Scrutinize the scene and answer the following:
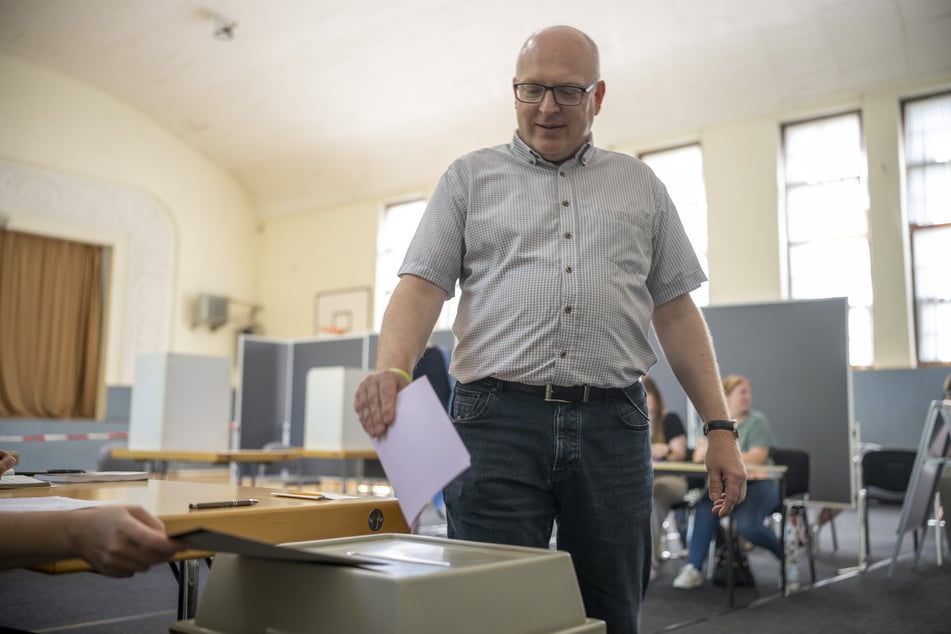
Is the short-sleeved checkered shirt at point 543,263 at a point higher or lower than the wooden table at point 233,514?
higher

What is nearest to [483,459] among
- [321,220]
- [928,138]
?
[928,138]

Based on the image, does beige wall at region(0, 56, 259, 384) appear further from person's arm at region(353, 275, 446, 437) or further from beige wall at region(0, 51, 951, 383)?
person's arm at region(353, 275, 446, 437)

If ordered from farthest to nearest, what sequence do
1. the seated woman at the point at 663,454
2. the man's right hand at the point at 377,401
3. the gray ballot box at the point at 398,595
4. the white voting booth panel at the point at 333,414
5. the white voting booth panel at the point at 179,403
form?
the white voting booth panel at the point at 333,414 → the seated woman at the point at 663,454 → the white voting booth panel at the point at 179,403 → the man's right hand at the point at 377,401 → the gray ballot box at the point at 398,595

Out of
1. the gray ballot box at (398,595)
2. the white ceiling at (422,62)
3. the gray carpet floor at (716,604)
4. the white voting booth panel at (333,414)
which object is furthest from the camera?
the white ceiling at (422,62)

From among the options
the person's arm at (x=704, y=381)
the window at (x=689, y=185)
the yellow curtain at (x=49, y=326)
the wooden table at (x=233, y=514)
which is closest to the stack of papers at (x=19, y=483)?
the wooden table at (x=233, y=514)

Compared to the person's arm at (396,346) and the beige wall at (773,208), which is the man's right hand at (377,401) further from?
the beige wall at (773,208)

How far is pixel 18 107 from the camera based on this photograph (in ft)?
33.2

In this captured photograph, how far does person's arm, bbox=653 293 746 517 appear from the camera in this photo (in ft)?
4.52

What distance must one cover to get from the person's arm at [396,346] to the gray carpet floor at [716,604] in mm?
2317

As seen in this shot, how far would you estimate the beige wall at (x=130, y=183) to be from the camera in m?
10.2

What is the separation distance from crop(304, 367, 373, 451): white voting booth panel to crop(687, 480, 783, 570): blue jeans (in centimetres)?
196

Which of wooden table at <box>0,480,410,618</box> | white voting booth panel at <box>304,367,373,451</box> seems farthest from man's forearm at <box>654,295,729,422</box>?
white voting booth panel at <box>304,367,373,451</box>

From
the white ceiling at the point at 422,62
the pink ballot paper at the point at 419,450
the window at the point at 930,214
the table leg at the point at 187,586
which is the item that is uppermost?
the white ceiling at the point at 422,62

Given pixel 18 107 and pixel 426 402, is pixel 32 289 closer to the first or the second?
pixel 18 107
